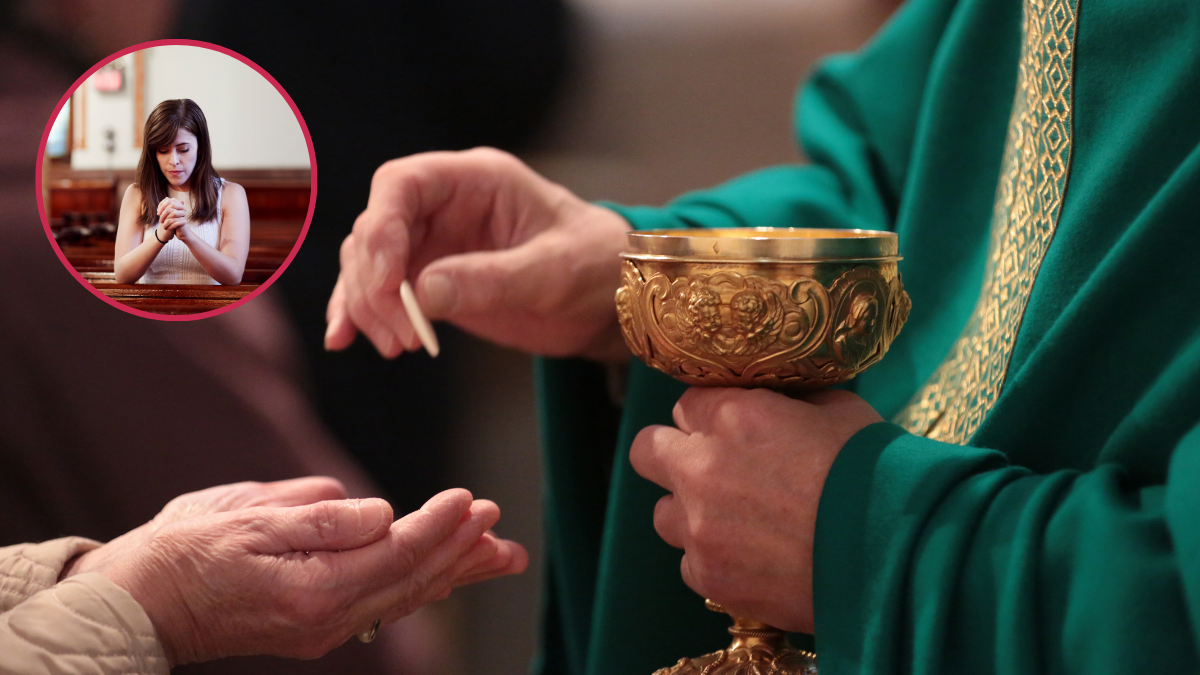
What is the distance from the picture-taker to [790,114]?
1229 millimetres

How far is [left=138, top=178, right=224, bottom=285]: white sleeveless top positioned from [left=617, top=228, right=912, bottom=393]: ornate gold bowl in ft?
0.76

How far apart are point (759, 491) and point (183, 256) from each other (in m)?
0.34

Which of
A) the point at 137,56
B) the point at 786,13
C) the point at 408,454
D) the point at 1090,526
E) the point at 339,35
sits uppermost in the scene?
the point at 786,13

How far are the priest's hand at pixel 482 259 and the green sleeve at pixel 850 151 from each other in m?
0.11

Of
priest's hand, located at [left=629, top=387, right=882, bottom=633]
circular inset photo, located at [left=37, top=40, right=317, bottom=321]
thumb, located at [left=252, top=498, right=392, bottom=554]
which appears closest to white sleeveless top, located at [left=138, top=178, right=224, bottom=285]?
circular inset photo, located at [left=37, top=40, right=317, bottom=321]

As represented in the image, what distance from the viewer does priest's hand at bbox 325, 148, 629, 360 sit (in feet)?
2.06

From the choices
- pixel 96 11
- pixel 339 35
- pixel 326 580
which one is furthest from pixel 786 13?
pixel 326 580

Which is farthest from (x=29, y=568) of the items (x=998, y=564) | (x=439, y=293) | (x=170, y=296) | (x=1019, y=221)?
(x=1019, y=221)

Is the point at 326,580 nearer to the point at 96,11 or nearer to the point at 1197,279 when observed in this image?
the point at 96,11

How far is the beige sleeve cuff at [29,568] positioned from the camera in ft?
1.52

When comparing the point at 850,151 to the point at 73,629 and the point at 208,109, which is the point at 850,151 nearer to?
the point at 208,109

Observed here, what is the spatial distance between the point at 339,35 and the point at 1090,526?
31.4 inches

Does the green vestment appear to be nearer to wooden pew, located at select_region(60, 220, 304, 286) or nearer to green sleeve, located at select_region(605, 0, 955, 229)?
green sleeve, located at select_region(605, 0, 955, 229)

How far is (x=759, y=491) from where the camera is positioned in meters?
0.51
